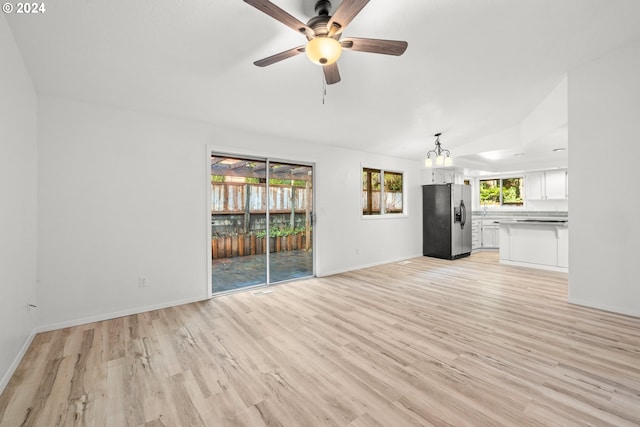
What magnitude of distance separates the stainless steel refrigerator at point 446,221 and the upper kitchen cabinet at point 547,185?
1969mm

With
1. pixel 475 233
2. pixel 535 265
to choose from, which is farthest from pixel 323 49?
pixel 475 233

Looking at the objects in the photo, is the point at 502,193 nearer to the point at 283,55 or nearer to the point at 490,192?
the point at 490,192

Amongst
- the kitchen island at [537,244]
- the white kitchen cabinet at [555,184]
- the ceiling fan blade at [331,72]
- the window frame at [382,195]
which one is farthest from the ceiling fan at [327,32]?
the white kitchen cabinet at [555,184]

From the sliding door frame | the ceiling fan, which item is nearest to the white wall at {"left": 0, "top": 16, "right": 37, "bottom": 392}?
the sliding door frame

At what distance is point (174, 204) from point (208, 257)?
852mm

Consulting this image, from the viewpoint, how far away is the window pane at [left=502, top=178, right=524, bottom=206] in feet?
25.8

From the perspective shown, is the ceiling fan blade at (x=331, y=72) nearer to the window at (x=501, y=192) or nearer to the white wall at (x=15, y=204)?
the white wall at (x=15, y=204)

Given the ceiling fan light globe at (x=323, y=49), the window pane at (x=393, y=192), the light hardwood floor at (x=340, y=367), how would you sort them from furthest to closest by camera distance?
the window pane at (x=393, y=192), the ceiling fan light globe at (x=323, y=49), the light hardwood floor at (x=340, y=367)

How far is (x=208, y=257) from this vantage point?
3838 mm

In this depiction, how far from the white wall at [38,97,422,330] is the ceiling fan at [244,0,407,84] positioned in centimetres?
218

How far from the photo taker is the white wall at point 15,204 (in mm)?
1939

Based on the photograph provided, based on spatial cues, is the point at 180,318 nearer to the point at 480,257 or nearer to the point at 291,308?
the point at 291,308

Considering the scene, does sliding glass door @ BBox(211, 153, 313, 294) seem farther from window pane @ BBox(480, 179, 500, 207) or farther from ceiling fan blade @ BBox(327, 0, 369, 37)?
window pane @ BBox(480, 179, 500, 207)

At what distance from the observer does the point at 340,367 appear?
2.13 metres
